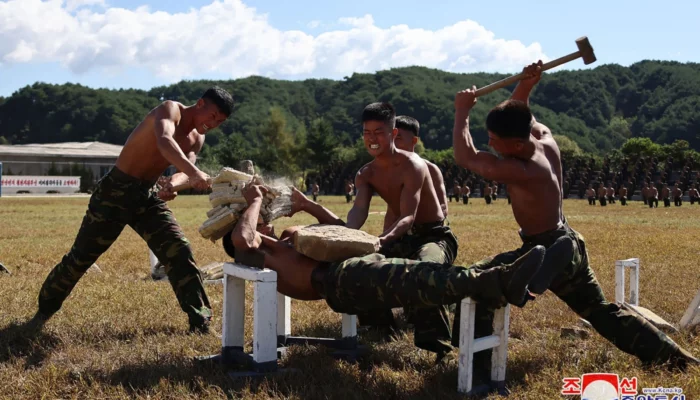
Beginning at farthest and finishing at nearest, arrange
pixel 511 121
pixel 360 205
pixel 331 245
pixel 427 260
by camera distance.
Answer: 1. pixel 360 205
2. pixel 427 260
3. pixel 511 121
4. pixel 331 245

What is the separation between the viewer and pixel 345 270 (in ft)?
14.0

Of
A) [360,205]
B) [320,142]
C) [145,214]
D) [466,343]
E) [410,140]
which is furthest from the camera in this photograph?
[320,142]

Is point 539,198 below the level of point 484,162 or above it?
below

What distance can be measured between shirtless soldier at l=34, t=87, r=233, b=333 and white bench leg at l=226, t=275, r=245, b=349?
1243 millimetres

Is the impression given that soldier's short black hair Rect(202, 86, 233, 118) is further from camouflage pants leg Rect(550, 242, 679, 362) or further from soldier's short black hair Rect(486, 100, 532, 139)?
camouflage pants leg Rect(550, 242, 679, 362)

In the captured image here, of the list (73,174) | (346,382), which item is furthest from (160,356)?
(73,174)

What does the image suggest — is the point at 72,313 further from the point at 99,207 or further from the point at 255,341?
the point at 255,341

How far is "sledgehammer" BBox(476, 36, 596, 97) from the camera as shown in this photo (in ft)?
16.0

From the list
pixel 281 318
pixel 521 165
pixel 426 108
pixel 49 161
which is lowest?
pixel 49 161

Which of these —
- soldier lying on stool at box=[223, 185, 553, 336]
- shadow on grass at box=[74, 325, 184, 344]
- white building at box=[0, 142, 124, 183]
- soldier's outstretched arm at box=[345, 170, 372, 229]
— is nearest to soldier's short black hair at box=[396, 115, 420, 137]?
soldier's outstretched arm at box=[345, 170, 372, 229]

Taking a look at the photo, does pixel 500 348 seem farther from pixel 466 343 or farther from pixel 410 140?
pixel 410 140

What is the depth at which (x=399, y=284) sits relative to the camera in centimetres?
406

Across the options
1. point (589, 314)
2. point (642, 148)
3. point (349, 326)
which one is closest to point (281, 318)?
point (349, 326)

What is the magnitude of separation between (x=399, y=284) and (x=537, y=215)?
1119 mm
